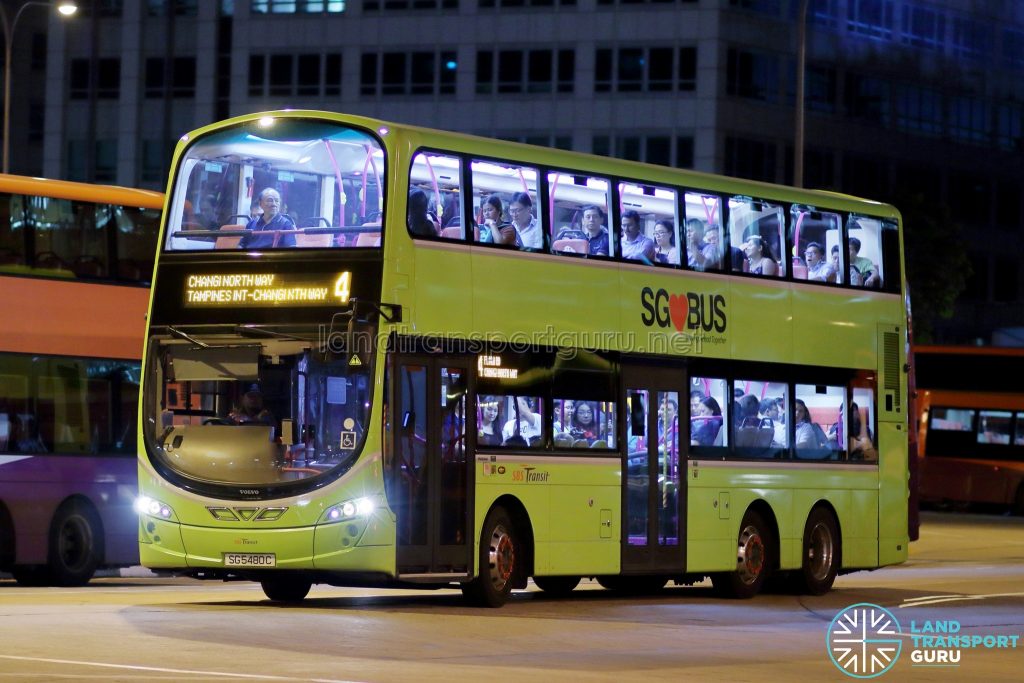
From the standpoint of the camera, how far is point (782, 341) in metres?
23.9

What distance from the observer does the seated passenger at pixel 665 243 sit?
72.9 feet

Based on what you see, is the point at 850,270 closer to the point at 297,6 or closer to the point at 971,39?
the point at 297,6

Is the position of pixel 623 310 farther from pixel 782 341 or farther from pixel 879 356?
pixel 879 356

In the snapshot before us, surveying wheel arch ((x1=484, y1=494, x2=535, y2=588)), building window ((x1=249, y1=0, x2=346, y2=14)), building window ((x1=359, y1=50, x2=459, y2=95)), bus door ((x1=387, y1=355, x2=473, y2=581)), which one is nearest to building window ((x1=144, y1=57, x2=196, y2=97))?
building window ((x1=249, y1=0, x2=346, y2=14))

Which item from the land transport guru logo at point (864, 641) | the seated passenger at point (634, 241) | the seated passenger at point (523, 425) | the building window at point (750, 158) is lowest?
the land transport guru logo at point (864, 641)

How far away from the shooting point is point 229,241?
19.2 meters

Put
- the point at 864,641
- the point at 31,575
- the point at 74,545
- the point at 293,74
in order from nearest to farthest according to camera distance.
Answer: the point at 864,641, the point at 74,545, the point at 31,575, the point at 293,74

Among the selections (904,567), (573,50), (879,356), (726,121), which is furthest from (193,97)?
(879,356)

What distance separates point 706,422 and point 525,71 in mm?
50019

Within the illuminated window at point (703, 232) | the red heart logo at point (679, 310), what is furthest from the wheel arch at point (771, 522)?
the illuminated window at point (703, 232)

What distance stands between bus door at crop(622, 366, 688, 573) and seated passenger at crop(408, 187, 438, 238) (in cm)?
356

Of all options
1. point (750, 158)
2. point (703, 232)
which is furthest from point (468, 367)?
point (750, 158)

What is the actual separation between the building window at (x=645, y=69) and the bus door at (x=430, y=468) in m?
51.7

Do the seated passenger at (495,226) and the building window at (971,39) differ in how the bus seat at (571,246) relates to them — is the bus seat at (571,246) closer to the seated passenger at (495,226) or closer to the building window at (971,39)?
the seated passenger at (495,226)
